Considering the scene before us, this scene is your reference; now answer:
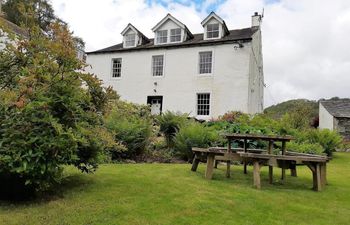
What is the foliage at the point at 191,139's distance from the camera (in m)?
9.80

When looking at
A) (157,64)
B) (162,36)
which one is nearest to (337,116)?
(157,64)

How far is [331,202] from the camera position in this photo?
17.3ft

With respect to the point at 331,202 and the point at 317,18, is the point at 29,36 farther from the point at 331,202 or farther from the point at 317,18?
the point at 317,18

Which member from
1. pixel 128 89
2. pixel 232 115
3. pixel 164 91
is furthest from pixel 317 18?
pixel 128 89

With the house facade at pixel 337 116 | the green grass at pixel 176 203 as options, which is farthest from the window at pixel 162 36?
the green grass at pixel 176 203

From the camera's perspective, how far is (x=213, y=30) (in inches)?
899

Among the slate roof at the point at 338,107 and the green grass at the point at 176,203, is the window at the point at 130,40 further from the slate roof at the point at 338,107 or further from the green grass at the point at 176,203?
the green grass at the point at 176,203

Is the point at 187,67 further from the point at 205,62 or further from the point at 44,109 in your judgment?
the point at 44,109

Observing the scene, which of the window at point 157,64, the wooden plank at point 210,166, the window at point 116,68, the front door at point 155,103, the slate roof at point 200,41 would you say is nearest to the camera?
the wooden plank at point 210,166

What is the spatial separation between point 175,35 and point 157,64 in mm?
2610

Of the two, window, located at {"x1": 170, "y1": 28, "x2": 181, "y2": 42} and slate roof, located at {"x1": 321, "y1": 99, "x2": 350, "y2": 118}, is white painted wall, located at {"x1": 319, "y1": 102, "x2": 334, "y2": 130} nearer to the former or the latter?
slate roof, located at {"x1": 321, "y1": 99, "x2": 350, "y2": 118}

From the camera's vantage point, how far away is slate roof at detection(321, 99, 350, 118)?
23045mm

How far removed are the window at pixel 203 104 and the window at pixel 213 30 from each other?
4.32 metres

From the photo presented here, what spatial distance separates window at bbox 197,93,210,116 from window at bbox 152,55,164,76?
356cm
